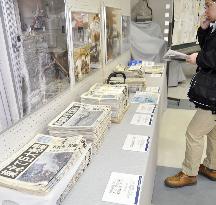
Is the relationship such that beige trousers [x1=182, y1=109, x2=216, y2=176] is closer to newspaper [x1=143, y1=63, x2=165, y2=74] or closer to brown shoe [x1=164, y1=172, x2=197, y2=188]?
brown shoe [x1=164, y1=172, x2=197, y2=188]

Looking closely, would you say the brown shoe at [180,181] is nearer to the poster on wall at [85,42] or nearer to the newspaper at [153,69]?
the poster on wall at [85,42]

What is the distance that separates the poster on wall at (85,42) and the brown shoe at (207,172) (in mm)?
1279

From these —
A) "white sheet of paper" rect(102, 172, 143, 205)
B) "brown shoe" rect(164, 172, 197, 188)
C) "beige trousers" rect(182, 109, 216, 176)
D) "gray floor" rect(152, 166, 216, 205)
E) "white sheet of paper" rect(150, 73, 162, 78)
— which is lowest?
"gray floor" rect(152, 166, 216, 205)

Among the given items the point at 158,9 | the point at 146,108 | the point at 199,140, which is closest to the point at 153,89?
the point at 146,108

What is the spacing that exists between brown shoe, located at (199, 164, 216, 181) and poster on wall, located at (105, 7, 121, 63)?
1.32 metres

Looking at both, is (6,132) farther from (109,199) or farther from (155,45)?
(155,45)

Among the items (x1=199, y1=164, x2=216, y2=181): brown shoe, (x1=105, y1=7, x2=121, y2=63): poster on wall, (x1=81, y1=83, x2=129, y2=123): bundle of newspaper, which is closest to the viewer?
(x1=81, y1=83, x2=129, y2=123): bundle of newspaper

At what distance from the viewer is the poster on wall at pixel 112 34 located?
8.25ft

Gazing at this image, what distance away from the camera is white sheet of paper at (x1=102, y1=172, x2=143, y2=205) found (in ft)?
3.04

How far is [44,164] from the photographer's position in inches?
38.2

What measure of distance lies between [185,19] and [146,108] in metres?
2.42

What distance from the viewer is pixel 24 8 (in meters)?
1.10

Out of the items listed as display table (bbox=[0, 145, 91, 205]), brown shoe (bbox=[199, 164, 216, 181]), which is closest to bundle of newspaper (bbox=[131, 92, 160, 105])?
brown shoe (bbox=[199, 164, 216, 181])

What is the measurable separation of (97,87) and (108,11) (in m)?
0.93
